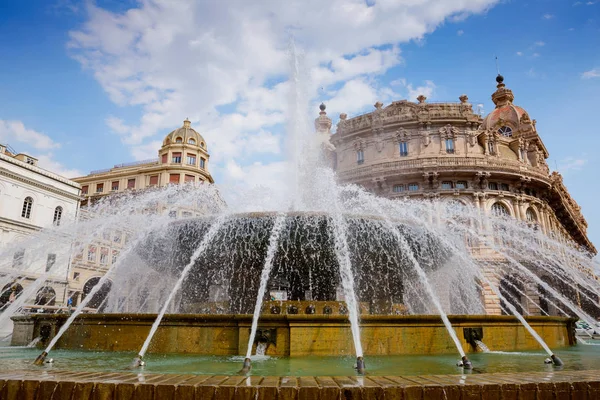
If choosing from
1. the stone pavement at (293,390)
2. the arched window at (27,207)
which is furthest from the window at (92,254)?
the stone pavement at (293,390)

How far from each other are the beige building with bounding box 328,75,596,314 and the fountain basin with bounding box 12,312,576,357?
30.6 metres

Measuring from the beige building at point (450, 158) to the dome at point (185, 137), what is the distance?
19570 millimetres

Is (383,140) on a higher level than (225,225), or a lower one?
higher

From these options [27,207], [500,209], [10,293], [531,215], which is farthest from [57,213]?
[531,215]

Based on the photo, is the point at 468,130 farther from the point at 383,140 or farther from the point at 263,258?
the point at 263,258

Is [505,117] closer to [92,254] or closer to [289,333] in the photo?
[92,254]

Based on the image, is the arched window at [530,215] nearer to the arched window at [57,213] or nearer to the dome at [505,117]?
the dome at [505,117]

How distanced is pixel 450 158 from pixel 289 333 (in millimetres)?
33950

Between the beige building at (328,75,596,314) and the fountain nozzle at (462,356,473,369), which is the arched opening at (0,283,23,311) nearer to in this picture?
the fountain nozzle at (462,356,473,369)

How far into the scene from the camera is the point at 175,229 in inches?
375

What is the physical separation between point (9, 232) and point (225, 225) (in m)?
28.8

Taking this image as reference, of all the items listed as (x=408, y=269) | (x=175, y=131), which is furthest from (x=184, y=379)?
(x=175, y=131)

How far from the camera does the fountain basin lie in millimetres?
5973

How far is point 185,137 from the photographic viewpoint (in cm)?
5403
